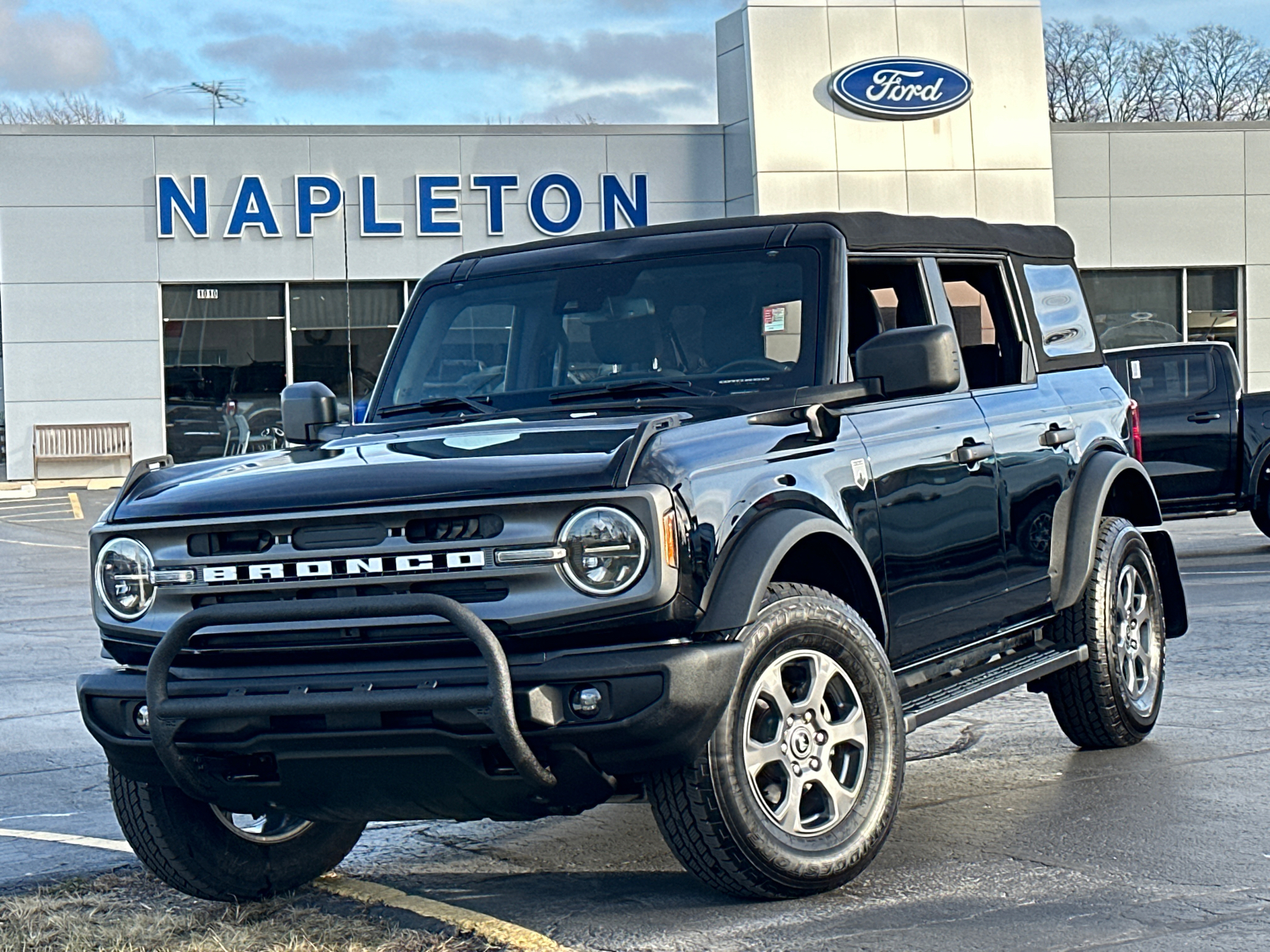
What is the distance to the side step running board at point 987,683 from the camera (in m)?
5.28

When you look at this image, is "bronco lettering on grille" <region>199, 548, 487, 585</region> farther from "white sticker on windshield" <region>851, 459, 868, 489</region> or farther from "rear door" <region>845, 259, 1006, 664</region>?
"rear door" <region>845, 259, 1006, 664</region>

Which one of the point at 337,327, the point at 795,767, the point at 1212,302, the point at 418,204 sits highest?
the point at 418,204

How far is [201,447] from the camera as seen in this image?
28703mm

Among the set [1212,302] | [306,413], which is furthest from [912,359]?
[1212,302]

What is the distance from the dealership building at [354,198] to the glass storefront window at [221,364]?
0.04 meters

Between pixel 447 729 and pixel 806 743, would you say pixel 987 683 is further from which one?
pixel 447 729

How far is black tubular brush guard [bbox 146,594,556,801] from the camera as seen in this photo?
404cm

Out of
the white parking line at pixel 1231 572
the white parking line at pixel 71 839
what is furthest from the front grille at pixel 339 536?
the white parking line at pixel 1231 572

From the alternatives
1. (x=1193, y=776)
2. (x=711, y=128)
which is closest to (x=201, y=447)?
(x=711, y=128)

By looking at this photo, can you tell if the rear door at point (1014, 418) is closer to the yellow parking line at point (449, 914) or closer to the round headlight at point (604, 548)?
the round headlight at point (604, 548)

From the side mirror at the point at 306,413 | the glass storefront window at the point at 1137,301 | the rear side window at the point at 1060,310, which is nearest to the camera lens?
the side mirror at the point at 306,413

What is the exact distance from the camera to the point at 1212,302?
1229 inches

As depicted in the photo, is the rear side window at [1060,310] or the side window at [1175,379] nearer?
the rear side window at [1060,310]

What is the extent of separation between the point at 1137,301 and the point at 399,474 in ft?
93.8
